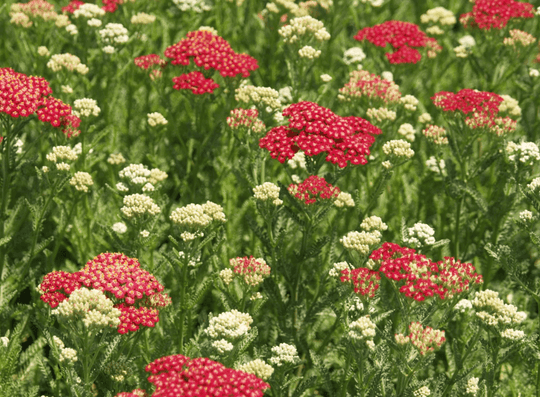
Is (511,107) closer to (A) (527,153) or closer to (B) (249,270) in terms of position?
(A) (527,153)

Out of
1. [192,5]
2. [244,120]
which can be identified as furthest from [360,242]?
[192,5]

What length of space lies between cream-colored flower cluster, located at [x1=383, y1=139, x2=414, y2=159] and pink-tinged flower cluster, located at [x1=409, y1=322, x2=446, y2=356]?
2297 millimetres

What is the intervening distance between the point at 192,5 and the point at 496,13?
4007mm

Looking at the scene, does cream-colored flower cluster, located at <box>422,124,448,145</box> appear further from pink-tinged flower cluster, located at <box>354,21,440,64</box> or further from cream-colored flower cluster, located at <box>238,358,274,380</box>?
cream-colored flower cluster, located at <box>238,358,274,380</box>

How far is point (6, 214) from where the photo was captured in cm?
654

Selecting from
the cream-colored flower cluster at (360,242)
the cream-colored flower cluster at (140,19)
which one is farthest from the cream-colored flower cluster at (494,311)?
the cream-colored flower cluster at (140,19)

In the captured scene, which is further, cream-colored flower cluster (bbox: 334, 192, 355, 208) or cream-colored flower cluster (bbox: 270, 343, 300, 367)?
cream-colored flower cluster (bbox: 334, 192, 355, 208)

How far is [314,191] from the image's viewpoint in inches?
229

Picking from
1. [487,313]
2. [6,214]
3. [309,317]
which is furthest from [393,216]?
[6,214]

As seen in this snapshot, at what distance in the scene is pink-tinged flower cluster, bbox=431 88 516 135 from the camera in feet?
23.4

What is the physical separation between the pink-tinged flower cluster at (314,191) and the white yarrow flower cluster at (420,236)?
80 cm

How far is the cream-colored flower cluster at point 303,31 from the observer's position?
773cm

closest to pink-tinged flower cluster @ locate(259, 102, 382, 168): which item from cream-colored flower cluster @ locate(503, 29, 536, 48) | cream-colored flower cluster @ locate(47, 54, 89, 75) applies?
cream-colored flower cluster @ locate(47, 54, 89, 75)

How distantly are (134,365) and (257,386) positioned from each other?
1799 millimetres
